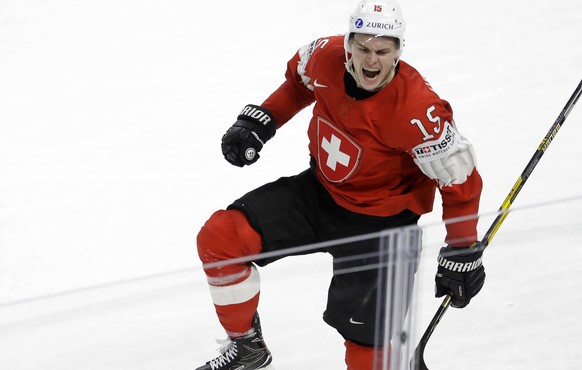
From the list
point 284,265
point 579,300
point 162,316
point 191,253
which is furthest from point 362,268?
point 191,253

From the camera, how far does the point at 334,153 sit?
2234mm

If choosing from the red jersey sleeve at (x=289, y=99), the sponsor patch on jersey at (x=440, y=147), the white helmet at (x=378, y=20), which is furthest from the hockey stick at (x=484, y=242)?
the red jersey sleeve at (x=289, y=99)

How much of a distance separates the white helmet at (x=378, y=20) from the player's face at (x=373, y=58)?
0.02 meters

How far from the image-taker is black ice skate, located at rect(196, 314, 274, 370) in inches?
92.3

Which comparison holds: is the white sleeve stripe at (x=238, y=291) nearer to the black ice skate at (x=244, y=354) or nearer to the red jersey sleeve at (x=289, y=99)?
the black ice skate at (x=244, y=354)

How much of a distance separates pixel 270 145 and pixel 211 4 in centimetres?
112

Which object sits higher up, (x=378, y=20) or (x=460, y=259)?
(x=378, y=20)

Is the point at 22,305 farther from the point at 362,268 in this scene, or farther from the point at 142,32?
the point at 142,32

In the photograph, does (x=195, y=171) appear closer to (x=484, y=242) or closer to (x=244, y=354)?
(x=244, y=354)

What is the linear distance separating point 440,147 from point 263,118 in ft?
1.89

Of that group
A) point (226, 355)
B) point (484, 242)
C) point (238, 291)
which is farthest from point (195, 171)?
point (484, 242)

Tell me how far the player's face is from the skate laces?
0.72 m

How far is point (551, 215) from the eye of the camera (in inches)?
77.4

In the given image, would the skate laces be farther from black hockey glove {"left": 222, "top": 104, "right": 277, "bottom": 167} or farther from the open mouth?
the open mouth
